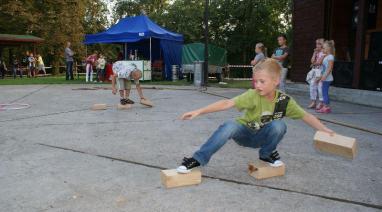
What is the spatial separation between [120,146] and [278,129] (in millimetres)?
2385

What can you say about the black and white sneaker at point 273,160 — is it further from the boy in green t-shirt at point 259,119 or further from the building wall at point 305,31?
the building wall at point 305,31

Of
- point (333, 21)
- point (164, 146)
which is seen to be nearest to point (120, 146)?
point (164, 146)

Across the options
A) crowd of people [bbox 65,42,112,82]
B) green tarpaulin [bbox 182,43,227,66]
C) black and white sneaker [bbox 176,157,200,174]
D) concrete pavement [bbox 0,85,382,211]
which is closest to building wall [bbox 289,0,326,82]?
green tarpaulin [bbox 182,43,227,66]

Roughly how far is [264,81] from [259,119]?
1.34 feet

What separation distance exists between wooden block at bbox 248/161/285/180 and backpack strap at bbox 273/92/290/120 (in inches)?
19.6

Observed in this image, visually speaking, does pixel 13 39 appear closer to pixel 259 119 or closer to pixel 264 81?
pixel 259 119

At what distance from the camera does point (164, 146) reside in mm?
5328

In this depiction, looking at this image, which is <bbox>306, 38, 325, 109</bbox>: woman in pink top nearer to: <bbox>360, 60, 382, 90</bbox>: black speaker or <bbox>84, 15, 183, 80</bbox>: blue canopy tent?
<bbox>360, 60, 382, 90</bbox>: black speaker

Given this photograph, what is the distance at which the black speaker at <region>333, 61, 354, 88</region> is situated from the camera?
12.4 meters

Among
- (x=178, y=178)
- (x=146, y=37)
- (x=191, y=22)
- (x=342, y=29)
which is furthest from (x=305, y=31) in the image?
(x=191, y=22)

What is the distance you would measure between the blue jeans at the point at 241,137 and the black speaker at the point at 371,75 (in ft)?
28.8

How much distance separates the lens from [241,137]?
3877 millimetres

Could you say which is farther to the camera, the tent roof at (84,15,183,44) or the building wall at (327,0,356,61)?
the tent roof at (84,15,183,44)

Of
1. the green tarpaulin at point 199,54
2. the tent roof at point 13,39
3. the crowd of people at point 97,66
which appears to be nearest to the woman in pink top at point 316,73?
the green tarpaulin at point 199,54
